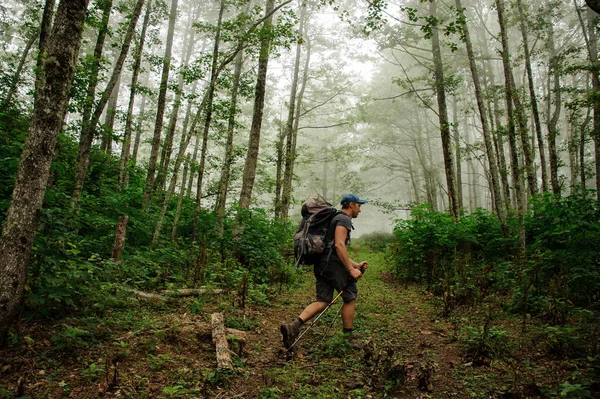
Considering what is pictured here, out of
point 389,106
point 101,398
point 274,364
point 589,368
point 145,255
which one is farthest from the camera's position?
point 389,106

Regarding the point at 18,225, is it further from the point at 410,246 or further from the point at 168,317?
the point at 410,246

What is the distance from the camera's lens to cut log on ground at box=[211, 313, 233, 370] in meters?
3.81

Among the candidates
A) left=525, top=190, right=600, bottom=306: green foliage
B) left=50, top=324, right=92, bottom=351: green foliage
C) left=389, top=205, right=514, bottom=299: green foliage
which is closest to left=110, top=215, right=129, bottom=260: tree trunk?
left=50, top=324, right=92, bottom=351: green foliage

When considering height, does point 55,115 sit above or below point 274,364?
above

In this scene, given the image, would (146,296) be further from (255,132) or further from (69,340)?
(255,132)

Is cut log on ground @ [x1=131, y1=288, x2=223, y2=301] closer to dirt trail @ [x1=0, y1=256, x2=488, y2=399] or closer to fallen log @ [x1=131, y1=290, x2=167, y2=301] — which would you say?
fallen log @ [x1=131, y1=290, x2=167, y2=301]

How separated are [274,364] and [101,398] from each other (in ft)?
6.19

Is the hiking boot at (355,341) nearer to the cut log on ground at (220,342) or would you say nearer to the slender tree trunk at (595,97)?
the cut log on ground at (220,342)

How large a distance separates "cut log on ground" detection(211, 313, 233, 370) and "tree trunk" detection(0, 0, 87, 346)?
2.13 m

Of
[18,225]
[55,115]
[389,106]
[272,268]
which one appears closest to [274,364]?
[18,225]

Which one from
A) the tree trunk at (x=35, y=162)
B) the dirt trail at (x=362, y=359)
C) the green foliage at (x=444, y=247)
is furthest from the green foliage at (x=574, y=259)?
the tree trunk at (x=35, y=162)

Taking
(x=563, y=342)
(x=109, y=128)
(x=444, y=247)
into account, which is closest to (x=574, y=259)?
(x=563, y=342)

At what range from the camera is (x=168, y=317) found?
16.4 feet

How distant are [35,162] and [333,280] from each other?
150 inches
